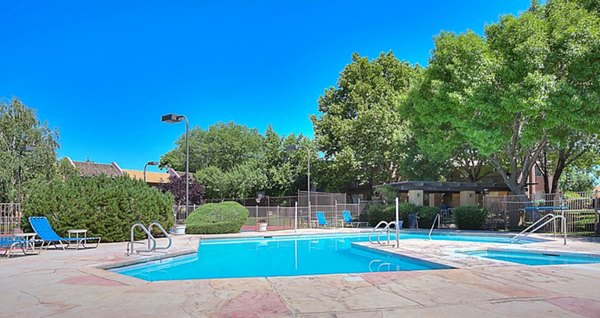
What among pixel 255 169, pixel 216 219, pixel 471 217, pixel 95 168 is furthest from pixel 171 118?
pixel 95 168

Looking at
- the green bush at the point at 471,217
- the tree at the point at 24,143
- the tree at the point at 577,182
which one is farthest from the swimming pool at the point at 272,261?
the tree at the point at 577,182

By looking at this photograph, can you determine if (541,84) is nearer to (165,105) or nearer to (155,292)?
(155,292)

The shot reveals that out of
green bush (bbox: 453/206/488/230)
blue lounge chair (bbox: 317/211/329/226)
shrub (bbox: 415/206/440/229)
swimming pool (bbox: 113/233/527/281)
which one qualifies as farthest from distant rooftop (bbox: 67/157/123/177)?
green bush (bbox: 453/206/488/230)

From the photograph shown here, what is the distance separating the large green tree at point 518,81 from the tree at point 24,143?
23440 millimetres

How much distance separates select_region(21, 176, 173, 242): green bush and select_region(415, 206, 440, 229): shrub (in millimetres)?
13113

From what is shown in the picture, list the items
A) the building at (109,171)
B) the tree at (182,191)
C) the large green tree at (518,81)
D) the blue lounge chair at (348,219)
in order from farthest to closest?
the building at (109,171) → the tree at (182,191) → the blue lounge chair at (348,219) → the large green tree at (518,81)

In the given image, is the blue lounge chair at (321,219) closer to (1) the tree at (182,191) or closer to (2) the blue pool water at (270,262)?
(2) the blue pool water at (270,262)

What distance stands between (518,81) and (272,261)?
36.3 ft

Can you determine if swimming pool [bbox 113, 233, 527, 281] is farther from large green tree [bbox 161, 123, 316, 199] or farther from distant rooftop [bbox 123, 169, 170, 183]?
distant rooftop [bbox 123, 169, 170, 183]

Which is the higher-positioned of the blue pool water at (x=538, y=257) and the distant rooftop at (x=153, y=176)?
the distant rooftop at (x=153, y=176)

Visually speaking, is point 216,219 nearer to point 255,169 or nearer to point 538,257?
point 538,257

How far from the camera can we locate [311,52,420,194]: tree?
2847 centimetres

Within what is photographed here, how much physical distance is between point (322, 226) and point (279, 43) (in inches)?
423

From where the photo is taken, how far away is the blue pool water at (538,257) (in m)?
9.77
